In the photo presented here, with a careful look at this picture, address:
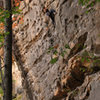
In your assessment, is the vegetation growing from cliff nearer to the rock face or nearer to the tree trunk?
the tree trunk

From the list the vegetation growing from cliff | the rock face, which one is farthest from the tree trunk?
the rock face

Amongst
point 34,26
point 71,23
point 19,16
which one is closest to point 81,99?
point 71,23

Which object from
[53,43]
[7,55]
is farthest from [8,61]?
[53,43]

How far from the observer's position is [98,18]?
7648 mm

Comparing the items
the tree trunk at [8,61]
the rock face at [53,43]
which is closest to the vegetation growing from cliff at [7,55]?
the tree trunk at [8,61]

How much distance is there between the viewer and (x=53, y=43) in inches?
423

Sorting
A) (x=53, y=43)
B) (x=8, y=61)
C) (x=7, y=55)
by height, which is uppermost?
(x=53, y=43)

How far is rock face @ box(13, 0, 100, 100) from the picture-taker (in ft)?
26.6

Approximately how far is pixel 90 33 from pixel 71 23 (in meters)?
1.58

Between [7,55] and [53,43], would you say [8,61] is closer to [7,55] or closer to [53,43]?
[7,55]

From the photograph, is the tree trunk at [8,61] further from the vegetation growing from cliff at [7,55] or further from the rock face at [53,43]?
the rock face at [53,43]

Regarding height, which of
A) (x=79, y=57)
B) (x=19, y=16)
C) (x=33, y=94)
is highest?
(x=19, y=16)

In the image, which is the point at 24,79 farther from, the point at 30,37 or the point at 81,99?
the point at 81,99

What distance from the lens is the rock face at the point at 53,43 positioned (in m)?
8.11
